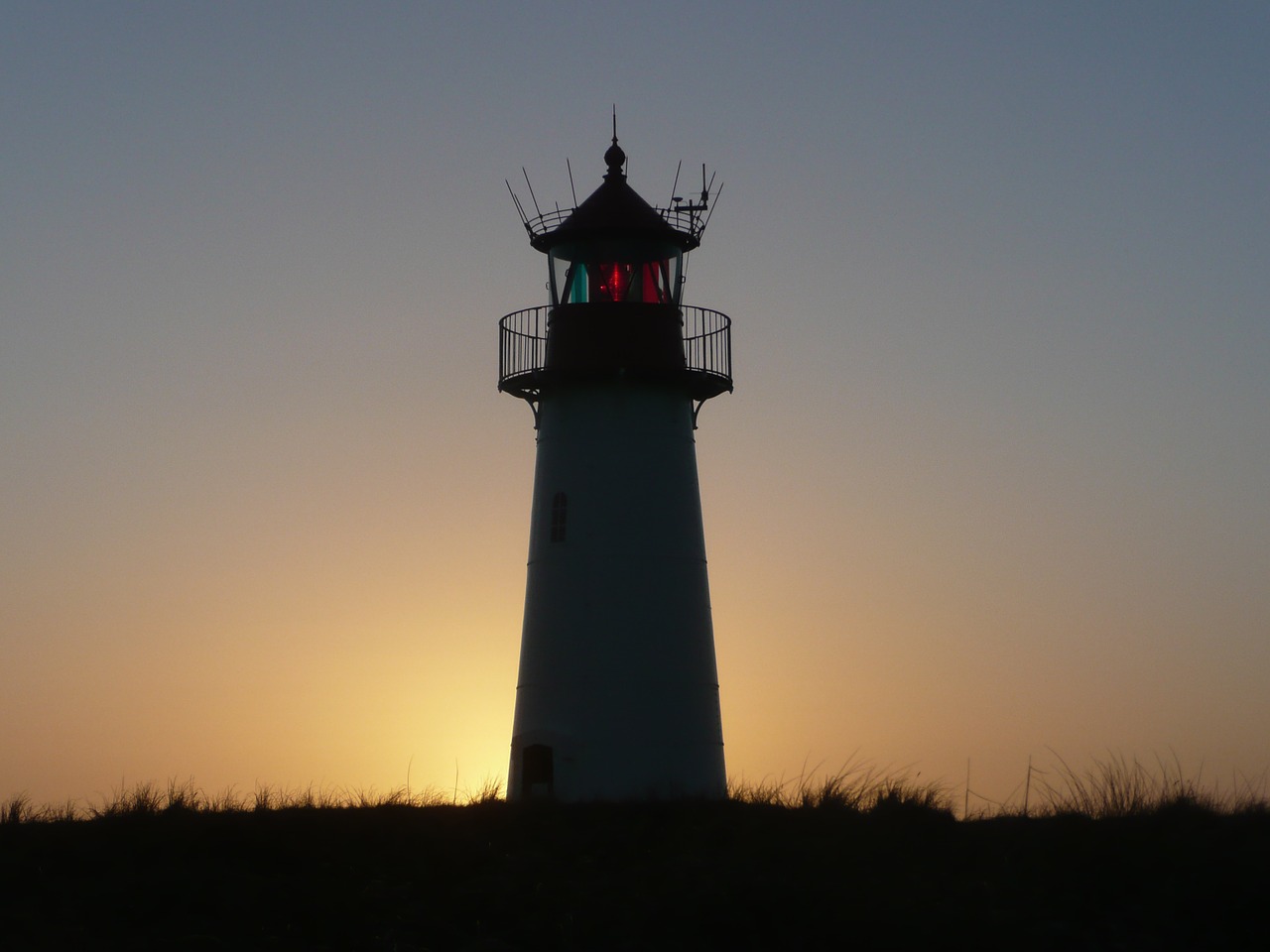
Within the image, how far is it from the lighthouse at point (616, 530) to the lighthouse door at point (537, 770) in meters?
0.02

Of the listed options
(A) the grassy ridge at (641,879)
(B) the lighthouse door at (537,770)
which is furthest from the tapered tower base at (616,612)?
(A) the grassy ridge at (641,879)

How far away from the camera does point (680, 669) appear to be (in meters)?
26.5

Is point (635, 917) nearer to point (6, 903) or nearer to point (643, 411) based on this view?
point (6, 903)

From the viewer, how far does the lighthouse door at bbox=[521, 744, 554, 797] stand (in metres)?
26.1

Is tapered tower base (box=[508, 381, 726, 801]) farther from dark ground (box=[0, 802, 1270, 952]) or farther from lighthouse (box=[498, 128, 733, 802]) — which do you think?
dark ground (box=[0, 802, 1270, 952])

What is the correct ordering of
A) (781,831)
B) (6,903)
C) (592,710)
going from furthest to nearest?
(592,710) < (781,831) < (6,903)

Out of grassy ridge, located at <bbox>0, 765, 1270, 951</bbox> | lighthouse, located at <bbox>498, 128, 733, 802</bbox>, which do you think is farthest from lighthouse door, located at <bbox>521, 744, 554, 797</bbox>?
grassy ridge, located at <bbox>0, 765, 1270, 951</bbox>

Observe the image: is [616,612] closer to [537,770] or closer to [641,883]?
[537,770]

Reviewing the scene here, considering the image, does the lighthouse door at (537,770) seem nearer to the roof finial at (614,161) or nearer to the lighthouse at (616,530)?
the lighthouse at (616,530)

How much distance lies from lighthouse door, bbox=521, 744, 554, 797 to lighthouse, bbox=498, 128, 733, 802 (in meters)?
0.02

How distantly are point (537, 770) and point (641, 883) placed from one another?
8010mm

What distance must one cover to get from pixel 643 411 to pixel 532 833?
863cm

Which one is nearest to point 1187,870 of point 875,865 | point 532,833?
point 875,865

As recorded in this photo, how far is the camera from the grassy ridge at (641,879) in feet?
55.7
